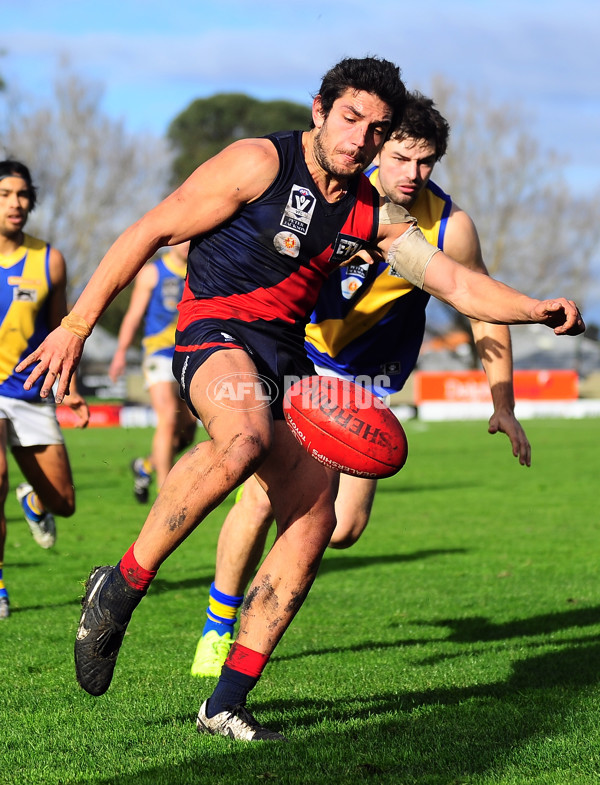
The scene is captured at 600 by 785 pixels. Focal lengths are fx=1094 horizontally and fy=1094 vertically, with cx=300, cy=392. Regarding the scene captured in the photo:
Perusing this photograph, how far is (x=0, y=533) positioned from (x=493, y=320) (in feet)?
12.6

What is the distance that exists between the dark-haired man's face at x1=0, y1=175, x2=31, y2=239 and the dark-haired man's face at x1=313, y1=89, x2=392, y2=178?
3234 millimetres

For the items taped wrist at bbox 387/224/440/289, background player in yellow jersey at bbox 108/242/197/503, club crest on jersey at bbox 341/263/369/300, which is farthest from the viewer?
background player in yellow jersey at bbox 108/242/197/503

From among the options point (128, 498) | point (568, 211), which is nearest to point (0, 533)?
point (128, 498)

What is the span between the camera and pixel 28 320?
22.6 feet

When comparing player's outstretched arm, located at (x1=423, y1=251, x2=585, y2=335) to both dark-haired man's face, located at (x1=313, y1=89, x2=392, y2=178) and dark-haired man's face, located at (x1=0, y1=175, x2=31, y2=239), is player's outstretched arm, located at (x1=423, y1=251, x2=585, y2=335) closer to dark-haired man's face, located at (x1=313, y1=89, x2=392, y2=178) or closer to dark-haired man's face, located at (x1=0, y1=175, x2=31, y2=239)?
dark-haired man's face, located at (x1=313, y1=89, x2=392, y2=178)

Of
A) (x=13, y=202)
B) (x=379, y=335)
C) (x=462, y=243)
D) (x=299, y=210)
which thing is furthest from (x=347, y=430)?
(x=13, y=202)

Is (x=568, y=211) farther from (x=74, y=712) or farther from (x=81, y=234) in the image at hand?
(x=74, y=712)

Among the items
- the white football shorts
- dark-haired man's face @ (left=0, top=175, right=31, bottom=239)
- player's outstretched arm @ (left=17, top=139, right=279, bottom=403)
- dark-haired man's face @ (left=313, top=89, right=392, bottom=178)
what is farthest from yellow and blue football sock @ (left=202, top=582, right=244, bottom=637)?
dark-haired man's face @ (left=0, top=175, right=31, bottom=239)

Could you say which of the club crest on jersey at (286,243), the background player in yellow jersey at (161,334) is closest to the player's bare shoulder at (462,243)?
the club crest on jersey at (286,243)

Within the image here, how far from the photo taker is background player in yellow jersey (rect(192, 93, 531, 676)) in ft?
17.5

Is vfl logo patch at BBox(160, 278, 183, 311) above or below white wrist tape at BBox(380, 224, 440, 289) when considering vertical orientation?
below

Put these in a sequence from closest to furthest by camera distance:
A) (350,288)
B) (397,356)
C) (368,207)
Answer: (368,207)
(350,288)
(397,356)

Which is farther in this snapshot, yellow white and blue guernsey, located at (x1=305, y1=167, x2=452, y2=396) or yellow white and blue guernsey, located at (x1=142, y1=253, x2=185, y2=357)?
yellow white and blue guernsey, located at (x1=142, y1=253, x2=185, y2=357)

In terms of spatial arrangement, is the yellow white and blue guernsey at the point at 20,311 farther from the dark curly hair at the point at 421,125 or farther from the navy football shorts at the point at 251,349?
the navy football shorts at the point at 251,349
